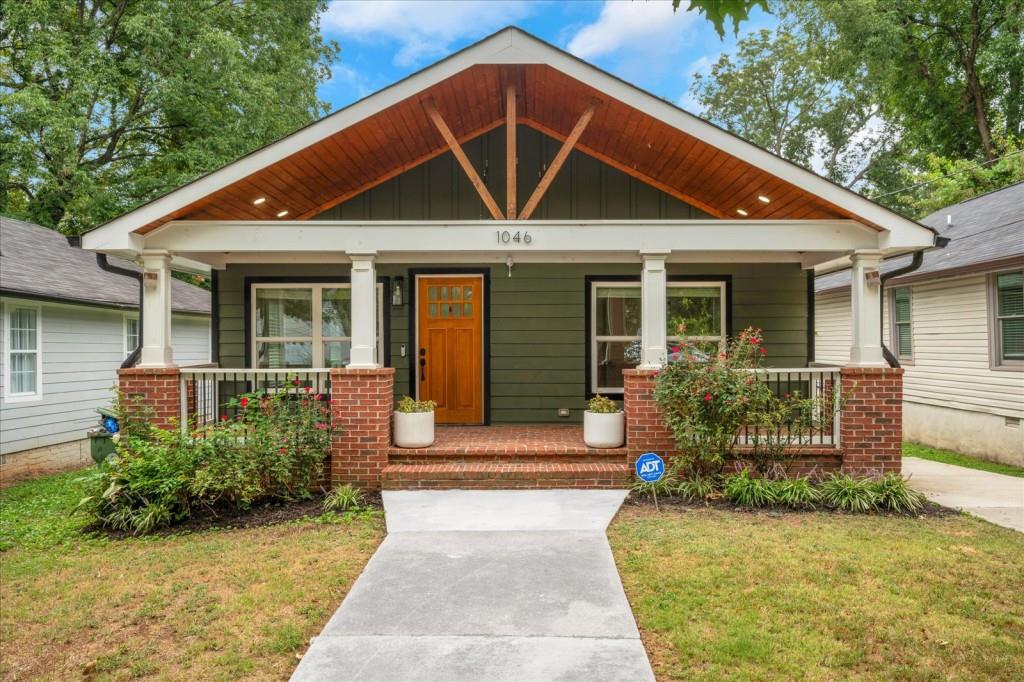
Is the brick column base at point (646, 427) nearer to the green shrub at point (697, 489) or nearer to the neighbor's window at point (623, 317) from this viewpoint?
the green shrub at point (697, 489)

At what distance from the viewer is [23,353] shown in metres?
9.05

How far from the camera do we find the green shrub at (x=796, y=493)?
229 inches

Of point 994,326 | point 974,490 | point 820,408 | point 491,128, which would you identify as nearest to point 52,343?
point 491,128

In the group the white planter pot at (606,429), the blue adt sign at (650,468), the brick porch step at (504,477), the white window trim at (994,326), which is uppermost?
the white window trim at (994,326)

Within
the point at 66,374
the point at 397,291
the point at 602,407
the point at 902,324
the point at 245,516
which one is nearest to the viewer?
the point at 245,516

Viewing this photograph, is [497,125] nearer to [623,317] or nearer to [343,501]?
[623,317]

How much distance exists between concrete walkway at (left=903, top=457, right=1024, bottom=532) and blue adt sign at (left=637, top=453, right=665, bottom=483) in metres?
2.89

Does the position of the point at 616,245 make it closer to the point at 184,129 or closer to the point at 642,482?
the point at 642,482

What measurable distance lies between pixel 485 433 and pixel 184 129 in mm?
13590

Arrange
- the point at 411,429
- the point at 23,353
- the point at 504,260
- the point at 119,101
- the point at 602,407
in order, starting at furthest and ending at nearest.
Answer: the point at 119,101 → the point at 23,353 → the point at 504,260 → the point at 602,407 → the point at 411,429

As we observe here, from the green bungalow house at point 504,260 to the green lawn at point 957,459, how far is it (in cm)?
292

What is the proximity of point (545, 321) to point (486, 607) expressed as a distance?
5283 mm

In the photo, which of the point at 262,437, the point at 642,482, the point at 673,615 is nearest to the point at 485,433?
the point at 642,482

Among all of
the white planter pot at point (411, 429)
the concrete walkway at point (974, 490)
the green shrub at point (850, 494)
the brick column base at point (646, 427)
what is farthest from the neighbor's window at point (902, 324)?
the white planter pot at point (411, 429)
